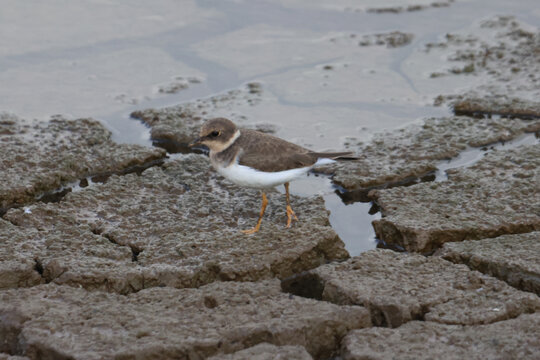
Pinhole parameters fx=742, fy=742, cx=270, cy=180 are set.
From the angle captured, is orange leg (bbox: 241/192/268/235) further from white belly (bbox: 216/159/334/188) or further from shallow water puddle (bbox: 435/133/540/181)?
shallow water puddle (bbox: 435/133/540/181)

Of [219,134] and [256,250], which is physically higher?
[219,134]

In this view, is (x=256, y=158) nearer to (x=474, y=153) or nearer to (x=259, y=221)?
(x=259, y=221)

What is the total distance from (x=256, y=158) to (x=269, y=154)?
10 centimetres

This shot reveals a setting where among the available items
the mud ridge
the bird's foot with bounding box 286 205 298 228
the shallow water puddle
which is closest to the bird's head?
the bird's foot with bounding box 286 205 298 228

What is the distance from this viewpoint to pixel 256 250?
389 centimetres

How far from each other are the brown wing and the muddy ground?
287 millimetres

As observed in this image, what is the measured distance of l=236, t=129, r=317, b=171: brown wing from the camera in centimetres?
422

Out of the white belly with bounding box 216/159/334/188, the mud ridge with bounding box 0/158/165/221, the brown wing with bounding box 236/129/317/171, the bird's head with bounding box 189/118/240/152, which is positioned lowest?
the mud ridge with bounding box 0/158/165/221

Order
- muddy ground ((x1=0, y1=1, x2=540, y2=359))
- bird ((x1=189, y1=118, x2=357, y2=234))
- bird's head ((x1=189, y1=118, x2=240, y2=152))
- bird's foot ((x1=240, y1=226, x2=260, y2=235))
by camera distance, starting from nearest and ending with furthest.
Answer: muddy ground ((x1=0, y1=1, x2=540, y2=359)) < bird's foot ((x1=240, y1=226, x2=260, y2=235)) < bird ((x1=189, y1=118, x2=357, y2=234)) < bird's head ((x1=189, y1=118, x2=240, y2=152))

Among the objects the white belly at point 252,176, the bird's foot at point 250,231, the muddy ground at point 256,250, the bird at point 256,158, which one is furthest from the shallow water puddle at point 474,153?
the bird's foot at point 250,231

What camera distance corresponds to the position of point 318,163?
4414mm

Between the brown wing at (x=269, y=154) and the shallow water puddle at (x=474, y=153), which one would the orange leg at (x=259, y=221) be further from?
the shallow water puddle at (x=474, y=153)

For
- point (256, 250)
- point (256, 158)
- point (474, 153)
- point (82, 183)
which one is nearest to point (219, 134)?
point (256, 158)

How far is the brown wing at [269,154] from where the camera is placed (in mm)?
4219
